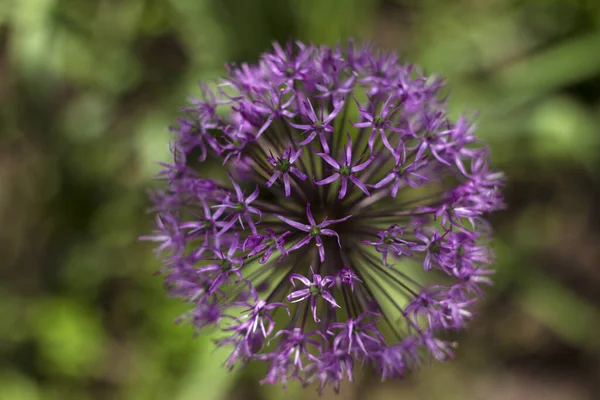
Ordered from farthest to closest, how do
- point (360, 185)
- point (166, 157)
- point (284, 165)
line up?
point (166, 157), point (284, 165), point (360, 185)

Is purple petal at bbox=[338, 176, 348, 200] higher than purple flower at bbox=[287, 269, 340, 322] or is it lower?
higher

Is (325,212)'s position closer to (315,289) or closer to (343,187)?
(343,187)

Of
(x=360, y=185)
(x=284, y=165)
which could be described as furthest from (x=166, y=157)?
(x=360, y=185)

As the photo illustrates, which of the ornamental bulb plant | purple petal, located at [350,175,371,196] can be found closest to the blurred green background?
the ornamental bulb plant

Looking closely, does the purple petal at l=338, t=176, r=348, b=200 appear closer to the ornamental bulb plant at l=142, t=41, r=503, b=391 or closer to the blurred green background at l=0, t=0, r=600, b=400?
the ornamental bulb plant at l=142, t=41, r=503, b=391

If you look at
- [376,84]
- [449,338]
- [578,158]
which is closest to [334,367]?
[376,84]

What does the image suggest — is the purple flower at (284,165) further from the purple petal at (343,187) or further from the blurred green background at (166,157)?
the blurred green background at (166,157)
